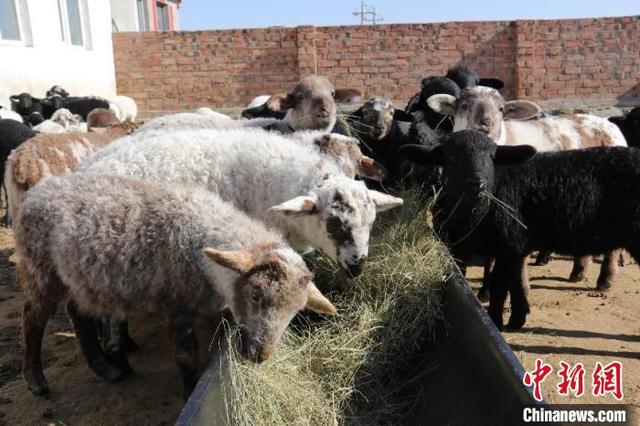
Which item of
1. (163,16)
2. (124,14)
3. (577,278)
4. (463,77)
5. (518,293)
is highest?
(163,16)

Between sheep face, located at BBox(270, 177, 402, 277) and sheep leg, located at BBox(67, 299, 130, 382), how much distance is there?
64.9 inches

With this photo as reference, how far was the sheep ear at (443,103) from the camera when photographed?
5855 millimetres

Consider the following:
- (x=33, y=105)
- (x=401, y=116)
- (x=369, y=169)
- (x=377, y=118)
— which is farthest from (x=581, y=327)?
(x=33, y=105)

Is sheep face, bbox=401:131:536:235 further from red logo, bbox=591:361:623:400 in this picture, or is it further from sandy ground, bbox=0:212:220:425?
sandy ground, bbox=0:212:220:425

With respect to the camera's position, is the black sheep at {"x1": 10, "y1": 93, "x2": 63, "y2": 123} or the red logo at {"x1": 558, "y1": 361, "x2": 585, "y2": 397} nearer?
the red logo at {"x1": 558, "y1": 361, "x2": 585, "y2": 397}

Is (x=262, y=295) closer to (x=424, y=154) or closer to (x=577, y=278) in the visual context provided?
(x=424, y=154)

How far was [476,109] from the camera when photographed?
5.48m

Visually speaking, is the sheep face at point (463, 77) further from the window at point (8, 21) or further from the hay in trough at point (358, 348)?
the window at point (8, 21)

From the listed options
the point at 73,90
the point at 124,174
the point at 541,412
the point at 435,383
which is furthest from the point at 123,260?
the point at 73,90

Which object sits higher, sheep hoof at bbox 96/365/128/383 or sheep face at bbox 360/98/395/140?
sheep face at bbox 360/98/395/140

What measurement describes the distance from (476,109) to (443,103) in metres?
0.50

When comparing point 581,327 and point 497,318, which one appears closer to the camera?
point 497,318

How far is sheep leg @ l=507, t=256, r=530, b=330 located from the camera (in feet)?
14.6

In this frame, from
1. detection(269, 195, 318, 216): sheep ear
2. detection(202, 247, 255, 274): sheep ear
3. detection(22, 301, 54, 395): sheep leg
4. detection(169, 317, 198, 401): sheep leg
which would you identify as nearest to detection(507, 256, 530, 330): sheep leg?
detection(269, 195, 318, 216): sheep ear
